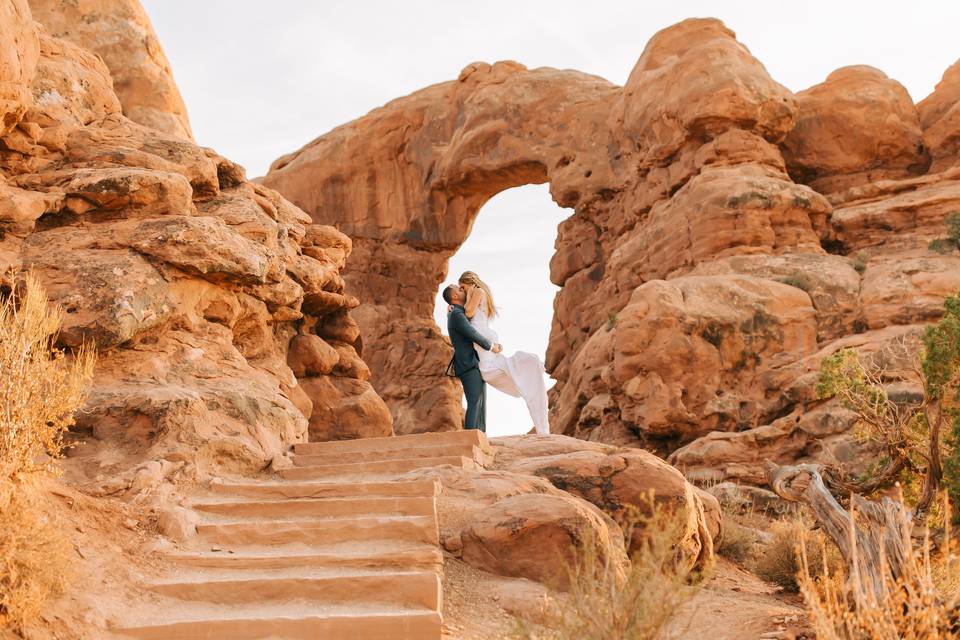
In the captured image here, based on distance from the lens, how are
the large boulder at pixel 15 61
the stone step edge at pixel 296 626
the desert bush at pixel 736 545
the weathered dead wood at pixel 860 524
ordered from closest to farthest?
1. the stone step edge at pixel 296 626
2. the weathered dead wood at pixel 860 524
3. the large boulder at pixel 15 61
4. the desert bush at pixel 736 545

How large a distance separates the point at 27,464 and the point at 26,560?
2.87 ft

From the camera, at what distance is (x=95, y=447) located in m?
7.72

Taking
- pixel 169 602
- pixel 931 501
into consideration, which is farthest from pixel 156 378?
pixel 931 501

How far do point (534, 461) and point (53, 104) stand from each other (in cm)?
741

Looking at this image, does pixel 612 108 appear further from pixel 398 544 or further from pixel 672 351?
pixel 398 544

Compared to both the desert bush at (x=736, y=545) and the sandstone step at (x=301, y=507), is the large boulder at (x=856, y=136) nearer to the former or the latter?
the desert bush at (x=736, y=545)

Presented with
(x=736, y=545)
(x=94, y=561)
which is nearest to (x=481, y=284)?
(x=736, y=545)

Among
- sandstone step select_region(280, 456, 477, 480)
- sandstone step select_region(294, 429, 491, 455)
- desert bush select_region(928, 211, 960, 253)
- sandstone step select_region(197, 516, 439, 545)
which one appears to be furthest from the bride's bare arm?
desert bush select_region(928, 211, 960, 253)

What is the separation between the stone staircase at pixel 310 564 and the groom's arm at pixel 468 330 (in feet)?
6.88

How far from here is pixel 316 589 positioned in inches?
235

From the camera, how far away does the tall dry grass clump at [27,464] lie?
506 centimetres

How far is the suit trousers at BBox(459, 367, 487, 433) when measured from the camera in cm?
1023

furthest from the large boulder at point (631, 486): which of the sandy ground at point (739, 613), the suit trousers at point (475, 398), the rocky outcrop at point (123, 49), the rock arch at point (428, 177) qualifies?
the rock arch at point (428, 177)

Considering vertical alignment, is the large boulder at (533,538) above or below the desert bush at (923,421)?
below
